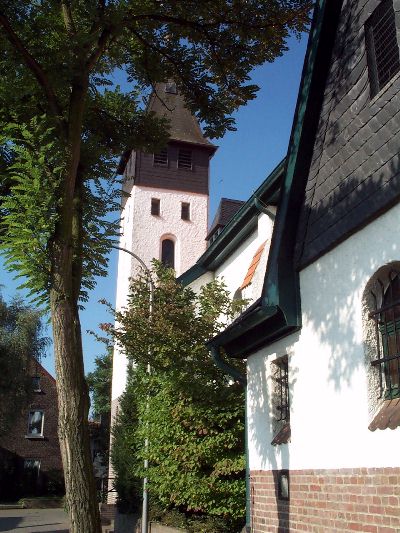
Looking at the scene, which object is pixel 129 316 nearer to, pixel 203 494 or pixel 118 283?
pixel 203 494

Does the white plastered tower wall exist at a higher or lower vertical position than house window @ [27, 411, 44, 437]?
higher

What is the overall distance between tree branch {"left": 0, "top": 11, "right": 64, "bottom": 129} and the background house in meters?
34.3

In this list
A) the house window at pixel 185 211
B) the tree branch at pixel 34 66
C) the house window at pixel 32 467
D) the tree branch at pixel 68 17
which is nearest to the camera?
the tree branch at pixel 34 66

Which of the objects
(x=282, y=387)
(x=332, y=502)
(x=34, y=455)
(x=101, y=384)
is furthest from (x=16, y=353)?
(x=332, y=502)

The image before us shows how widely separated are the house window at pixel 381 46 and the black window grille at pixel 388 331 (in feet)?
6.82

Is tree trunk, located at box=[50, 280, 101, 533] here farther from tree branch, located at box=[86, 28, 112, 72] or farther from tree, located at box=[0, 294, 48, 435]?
tree, located at box=[0, 294, 48, 435]

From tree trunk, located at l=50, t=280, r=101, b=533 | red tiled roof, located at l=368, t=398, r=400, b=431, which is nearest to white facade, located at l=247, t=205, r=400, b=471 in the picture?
red tiled roof, located at l=368, t=398, r=400, b=431

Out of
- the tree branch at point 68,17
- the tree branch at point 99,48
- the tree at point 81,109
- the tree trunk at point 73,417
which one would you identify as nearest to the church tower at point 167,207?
the tree at point 81,109

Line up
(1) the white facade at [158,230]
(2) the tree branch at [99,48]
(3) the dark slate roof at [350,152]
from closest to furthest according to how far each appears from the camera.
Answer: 1. (3) the dark slate roof at [350,152]
2. (2) the tree branch at [99,48]
3. (1) the white facade at [158,230]

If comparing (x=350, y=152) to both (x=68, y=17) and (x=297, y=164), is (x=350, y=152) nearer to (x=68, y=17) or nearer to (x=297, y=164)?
(x=297, y=164)

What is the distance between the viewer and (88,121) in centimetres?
923

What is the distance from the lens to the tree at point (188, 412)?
12.1 m

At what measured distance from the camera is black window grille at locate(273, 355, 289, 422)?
819 centimetres

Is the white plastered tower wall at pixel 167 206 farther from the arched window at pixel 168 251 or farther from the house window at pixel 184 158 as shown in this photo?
the arched window at pixel 168 251
